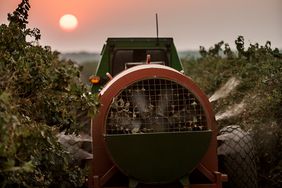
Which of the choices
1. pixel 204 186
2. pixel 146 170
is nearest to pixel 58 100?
pixel 146 170

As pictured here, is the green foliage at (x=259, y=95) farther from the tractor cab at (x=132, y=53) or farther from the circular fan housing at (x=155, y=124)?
the circular fan housing at (x=155, y=124)

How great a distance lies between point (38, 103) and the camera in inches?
214

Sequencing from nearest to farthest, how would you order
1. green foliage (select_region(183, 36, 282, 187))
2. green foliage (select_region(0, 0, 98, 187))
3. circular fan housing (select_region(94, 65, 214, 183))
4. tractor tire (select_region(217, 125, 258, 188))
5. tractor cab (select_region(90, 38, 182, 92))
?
1. green foliage (select_region(0, 0, 98, 187))
2. circular fan housing (select_region(94, 65, 214, 183))
3. tractor tire (select_region(217, 125, 258, 188))
4. green foliage (select_region(183, 36, 282, 187))
5. tractor cab (select_region(90, 38, 182, 92))

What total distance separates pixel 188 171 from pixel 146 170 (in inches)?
16.3

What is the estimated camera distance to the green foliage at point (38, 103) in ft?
15.2

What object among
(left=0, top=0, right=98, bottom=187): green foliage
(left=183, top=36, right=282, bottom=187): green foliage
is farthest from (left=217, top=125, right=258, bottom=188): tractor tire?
(left=0, top=0, right=98, bottom=187): green foliage

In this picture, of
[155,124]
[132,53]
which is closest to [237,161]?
[155,124]

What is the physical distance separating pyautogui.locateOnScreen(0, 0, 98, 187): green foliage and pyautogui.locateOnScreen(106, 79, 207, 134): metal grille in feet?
1.45

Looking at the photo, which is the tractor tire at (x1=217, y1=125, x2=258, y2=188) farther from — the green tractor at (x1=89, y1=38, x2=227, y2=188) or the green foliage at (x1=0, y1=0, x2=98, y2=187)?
the green foliage at (x1=0, y1=0, x2=98, y2=187)

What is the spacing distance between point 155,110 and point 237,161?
1.30m

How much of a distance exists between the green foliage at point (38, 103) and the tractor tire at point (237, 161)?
5.27 feet

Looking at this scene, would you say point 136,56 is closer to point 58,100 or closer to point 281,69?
point 281,69

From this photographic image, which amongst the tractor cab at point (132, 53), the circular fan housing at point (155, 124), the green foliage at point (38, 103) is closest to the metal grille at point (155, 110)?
the circular fan housing at point (155, 124)

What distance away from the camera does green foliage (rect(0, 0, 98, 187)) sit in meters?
4.64
